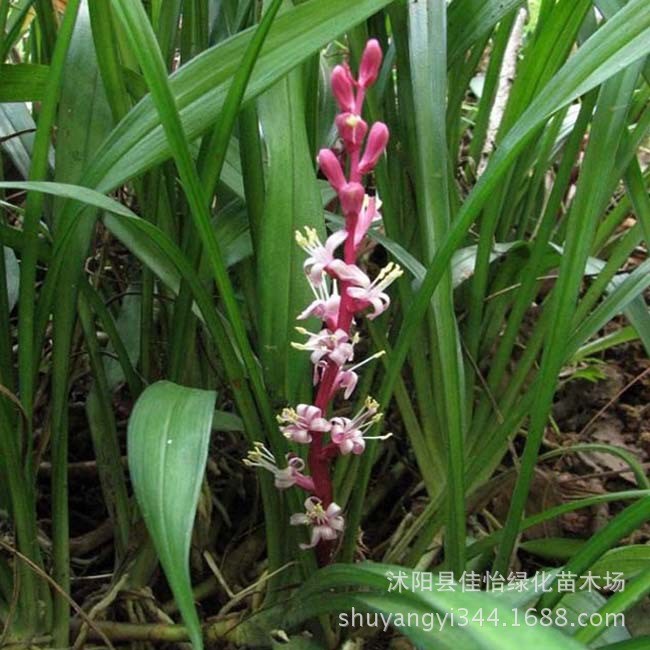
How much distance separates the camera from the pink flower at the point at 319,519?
0.67 m

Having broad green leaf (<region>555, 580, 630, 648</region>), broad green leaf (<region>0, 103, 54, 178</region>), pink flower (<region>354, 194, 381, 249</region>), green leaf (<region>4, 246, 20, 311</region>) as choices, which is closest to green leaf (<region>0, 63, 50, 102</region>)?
broad green leaf (<region>0, 103, 54, 178</region>)

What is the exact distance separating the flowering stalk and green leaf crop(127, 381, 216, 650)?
8 cm

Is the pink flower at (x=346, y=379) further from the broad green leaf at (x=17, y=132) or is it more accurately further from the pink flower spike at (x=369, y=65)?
the broad green leaf at (x=17, y=132)

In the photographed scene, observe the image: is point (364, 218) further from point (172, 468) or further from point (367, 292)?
point (172, 468)

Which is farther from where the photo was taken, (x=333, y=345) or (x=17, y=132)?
(x=17, y=132)

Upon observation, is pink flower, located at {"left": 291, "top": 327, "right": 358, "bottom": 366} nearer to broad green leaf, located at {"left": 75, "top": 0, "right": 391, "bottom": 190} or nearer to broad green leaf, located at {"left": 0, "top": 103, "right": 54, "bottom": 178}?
broad green leaf, located at {"left": 75, "top": 0, "right": 391, "bottom": 190}

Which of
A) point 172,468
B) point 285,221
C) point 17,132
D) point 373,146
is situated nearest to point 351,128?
point 373,146

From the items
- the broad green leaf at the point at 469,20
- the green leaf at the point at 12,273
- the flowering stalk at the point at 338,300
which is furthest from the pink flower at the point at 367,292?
the green leaf at the point at 12,273

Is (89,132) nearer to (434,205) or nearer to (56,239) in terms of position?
(56,239)

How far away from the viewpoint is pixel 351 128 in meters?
0.57

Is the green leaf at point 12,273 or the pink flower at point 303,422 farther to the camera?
the green leaf at point 12,273

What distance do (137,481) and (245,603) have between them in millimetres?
319

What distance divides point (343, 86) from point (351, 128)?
3 centimetres

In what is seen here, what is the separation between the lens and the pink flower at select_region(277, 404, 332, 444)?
62cm
